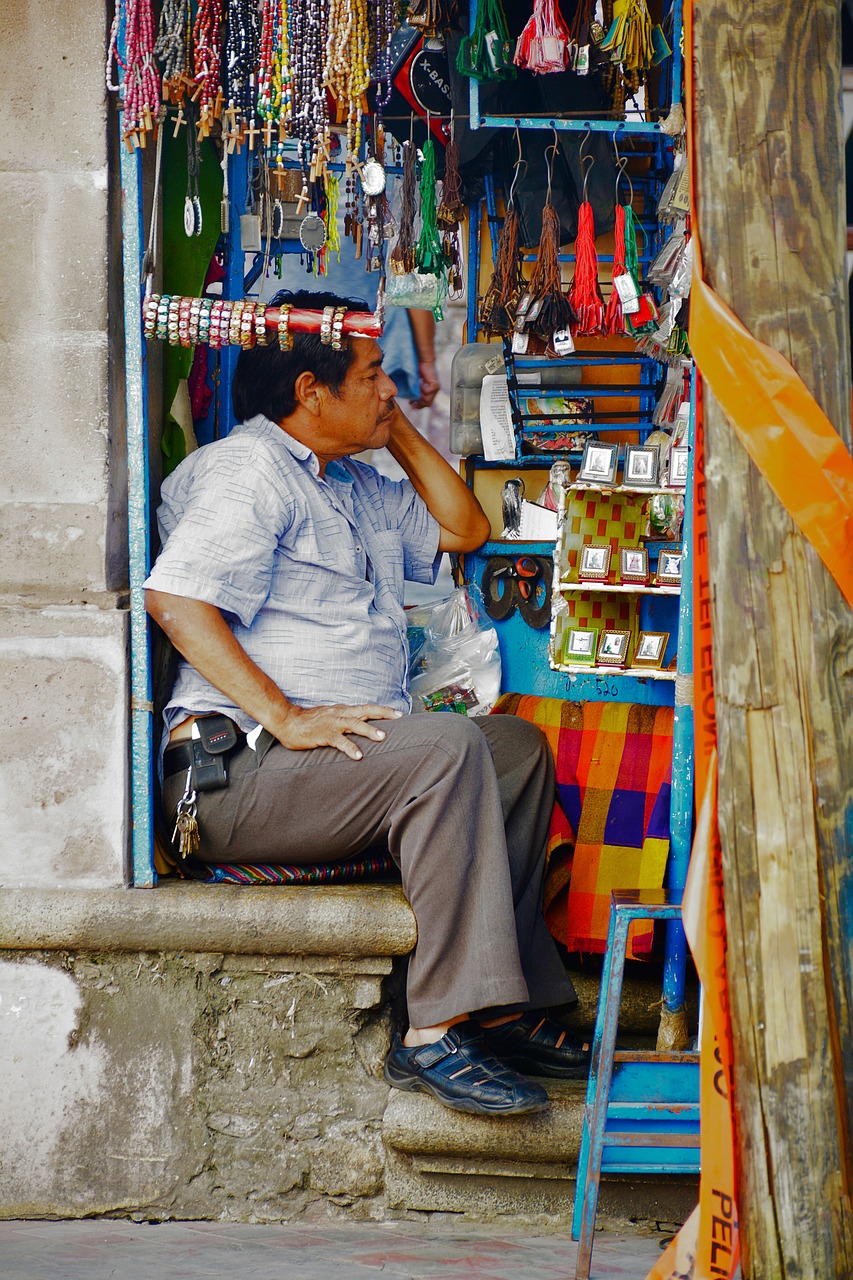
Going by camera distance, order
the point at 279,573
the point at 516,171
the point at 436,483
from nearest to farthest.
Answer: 1. the point at 279,573
2. the point at 516,171
3. the point at 436,483

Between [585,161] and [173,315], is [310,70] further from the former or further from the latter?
[585,161]

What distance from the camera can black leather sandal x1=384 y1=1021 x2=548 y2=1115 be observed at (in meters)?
2.61

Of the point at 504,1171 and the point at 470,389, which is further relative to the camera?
the point at 470,389

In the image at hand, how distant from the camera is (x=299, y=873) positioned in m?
2.95

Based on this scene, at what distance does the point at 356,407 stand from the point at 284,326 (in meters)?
0.34

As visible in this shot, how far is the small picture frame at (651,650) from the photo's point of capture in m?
3.32

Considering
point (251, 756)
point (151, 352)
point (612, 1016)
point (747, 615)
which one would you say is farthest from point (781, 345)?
point (151, 352)

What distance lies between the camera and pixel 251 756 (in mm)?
2893

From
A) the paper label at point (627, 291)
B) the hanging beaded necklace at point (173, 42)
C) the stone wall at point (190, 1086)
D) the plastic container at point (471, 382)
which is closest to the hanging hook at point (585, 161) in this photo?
the paper label at point (627, 291)

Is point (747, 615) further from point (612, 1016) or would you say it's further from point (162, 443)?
point (162, 443)

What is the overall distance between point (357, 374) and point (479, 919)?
4.60 feet

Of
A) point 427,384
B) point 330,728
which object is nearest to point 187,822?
point 330,728

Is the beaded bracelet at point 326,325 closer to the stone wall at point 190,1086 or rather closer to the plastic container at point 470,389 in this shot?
the plastic container at point 470,389

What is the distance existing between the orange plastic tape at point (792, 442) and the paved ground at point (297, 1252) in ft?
5.00
